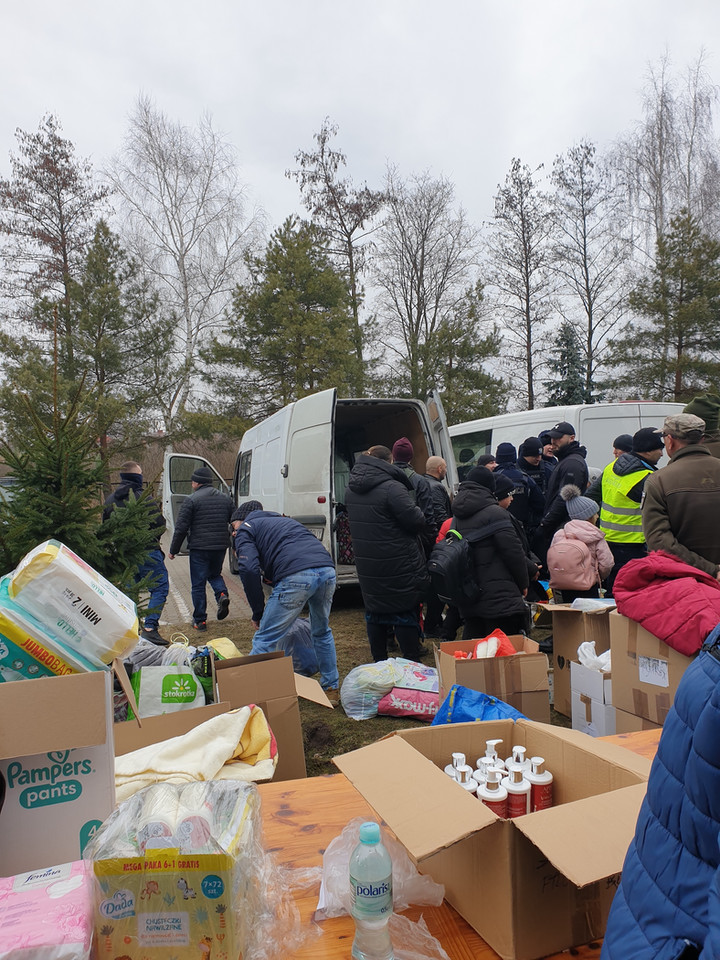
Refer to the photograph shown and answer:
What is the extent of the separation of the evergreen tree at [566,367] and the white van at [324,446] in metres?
16.3

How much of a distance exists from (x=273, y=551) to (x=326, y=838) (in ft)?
9.45

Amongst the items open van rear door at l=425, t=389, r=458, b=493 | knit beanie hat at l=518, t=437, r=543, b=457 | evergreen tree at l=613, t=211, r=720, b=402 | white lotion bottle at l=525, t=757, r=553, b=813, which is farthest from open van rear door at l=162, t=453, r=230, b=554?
evergreen tree at l=613, t=211, r=720, b=402

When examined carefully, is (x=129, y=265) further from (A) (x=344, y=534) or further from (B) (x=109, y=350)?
(A) (x=344, y=534)

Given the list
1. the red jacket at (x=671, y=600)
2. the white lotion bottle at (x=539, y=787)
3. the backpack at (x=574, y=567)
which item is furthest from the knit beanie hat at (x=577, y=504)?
the white lotion bottle at (x=539, y=787)

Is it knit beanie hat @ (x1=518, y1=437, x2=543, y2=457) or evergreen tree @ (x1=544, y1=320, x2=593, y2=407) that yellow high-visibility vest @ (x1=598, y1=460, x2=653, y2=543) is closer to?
knit beanie hat @ (x1=518, y1=437, x2=543, y2=457)

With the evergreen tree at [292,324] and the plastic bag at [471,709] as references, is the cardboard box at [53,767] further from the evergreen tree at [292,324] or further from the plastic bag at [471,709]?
the evergreen tree at [292,324]

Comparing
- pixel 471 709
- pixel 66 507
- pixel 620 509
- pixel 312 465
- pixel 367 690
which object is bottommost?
pixel 367 690

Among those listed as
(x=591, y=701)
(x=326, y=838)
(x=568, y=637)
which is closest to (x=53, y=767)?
(x=326, y=838)

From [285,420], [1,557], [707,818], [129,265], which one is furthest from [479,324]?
[707,818]

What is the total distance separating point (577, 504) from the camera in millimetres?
5402

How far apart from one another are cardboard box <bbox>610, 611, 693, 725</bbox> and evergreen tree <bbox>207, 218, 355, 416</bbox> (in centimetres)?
1476

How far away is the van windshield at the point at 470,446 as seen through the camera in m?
10.2

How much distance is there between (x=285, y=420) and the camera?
696cm

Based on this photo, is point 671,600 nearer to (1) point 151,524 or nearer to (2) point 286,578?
(2) point 286,578
